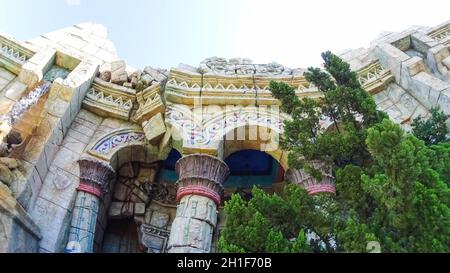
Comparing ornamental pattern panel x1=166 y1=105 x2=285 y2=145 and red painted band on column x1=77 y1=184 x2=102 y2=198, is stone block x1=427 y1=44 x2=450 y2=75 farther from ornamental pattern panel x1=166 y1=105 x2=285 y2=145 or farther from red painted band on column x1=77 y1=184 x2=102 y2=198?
red painted band on column x1=77 y1=184 x2=102 y2=198

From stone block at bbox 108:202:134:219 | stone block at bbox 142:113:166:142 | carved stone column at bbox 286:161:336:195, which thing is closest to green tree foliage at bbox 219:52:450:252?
carved stone column at bbox 286:161:336:195

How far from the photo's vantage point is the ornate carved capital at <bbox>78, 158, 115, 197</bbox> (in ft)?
30.3

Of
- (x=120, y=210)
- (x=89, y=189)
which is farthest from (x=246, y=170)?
(x=89, y=189)

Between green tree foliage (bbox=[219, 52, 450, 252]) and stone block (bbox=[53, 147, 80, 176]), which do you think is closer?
green tree foliage (bbox=[219, 52, 450, 252])

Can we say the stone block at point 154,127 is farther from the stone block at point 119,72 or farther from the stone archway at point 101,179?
the stone block at point 119,72

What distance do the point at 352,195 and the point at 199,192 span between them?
3404 mm

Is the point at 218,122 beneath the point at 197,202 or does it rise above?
above

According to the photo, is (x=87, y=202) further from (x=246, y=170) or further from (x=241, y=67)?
(x=241, y=67)

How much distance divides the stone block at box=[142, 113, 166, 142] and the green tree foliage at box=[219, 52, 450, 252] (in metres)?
3.59

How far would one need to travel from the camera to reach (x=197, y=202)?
8508 millimetres

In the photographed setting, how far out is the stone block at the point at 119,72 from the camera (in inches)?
437

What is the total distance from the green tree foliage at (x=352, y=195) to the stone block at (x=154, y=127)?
3590 mm

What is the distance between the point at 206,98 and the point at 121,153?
2.14 meters

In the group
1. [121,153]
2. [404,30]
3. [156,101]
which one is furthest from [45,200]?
[404,30]
